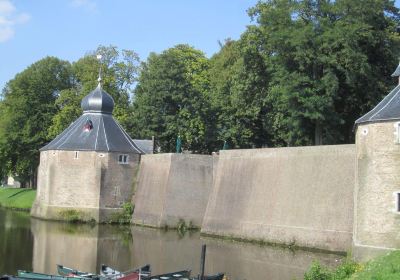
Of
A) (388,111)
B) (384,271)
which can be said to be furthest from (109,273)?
(388,111)

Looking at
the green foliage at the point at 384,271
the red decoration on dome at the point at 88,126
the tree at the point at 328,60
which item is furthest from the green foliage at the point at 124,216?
the green foliage at the point at 384,271

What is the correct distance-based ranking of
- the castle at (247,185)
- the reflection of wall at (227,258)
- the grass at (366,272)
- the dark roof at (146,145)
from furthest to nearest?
1. the dark roof at (146,145)
2. the castle at (247,185)
3. the reflection of wall at (227,258)
4. the grass at (366,272)

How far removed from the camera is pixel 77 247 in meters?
23.8

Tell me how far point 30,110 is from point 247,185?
2486 centimetres

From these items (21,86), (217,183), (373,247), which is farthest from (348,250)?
(21,86)

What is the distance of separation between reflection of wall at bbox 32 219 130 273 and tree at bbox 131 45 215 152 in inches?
446

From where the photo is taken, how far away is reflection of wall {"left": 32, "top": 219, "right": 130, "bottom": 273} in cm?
2027

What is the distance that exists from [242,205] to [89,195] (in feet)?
34.3

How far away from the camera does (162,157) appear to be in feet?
111

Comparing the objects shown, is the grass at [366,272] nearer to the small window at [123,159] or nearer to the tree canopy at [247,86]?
the tree canopy at [247,86]

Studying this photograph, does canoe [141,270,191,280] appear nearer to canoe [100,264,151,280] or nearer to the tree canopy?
canoe [100,264,151,280]

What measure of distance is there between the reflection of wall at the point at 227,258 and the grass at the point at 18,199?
18843 mm

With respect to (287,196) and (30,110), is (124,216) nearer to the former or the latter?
(287,196)

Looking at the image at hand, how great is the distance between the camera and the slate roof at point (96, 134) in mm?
35375
